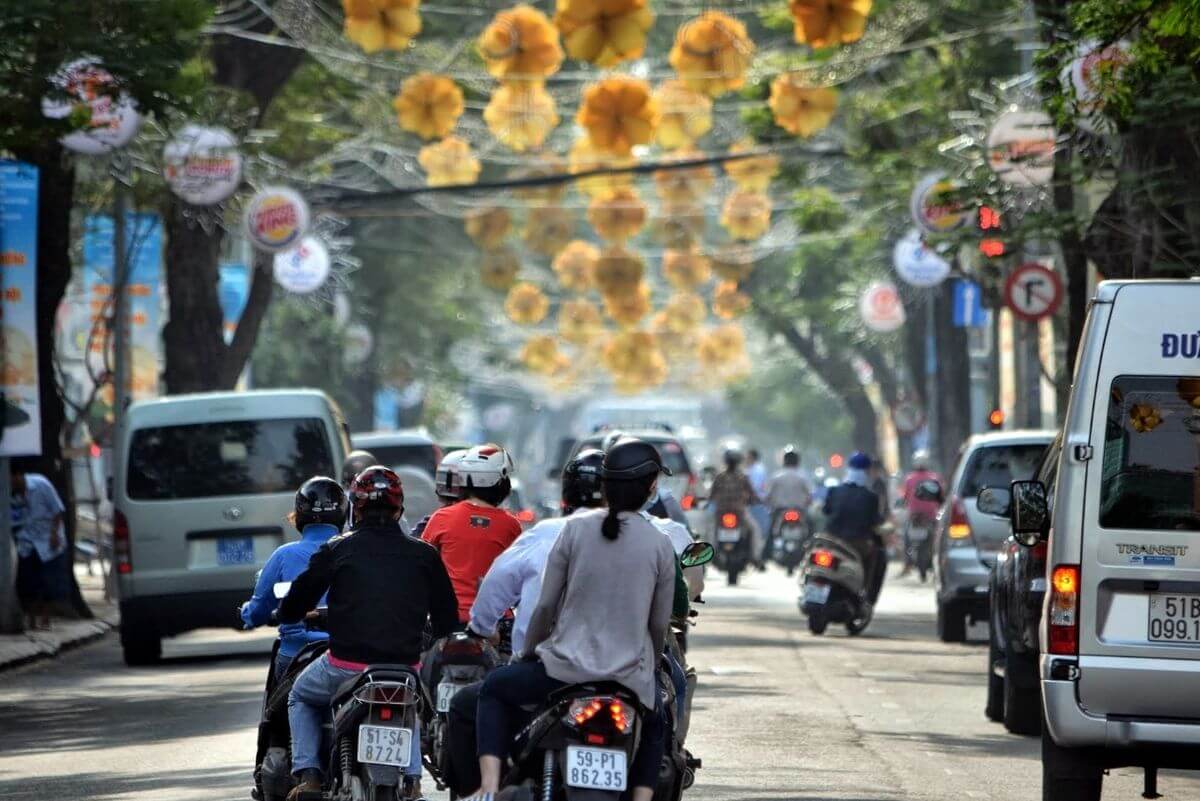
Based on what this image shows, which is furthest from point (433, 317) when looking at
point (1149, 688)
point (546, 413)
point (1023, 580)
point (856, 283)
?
point (546, 413)

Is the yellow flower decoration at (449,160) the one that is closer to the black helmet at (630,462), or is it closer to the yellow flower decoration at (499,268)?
the yellow flower decoration at (499,268)

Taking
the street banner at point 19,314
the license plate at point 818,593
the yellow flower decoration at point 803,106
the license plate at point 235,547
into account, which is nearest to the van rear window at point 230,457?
the license plate at point 235,547

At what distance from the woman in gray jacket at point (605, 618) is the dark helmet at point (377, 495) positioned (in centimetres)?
147

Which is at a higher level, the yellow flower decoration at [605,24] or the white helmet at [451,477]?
the yellow flower decoration at [605,24]

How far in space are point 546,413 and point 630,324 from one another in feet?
303

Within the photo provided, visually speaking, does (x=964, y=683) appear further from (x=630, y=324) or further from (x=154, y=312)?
(x=630, y=324)

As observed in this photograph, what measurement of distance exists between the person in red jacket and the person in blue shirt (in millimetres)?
494

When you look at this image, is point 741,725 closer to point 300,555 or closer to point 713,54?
point 300,555

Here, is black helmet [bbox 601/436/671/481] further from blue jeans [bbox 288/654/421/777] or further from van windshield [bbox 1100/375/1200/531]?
van windshield [bbox 1100/375/1200/531]

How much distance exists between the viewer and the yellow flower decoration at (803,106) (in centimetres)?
2669

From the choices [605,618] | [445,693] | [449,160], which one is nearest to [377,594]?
[445,693]

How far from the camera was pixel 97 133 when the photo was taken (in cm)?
2262

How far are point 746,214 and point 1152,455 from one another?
30.8 metres

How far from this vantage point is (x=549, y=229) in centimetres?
4488
